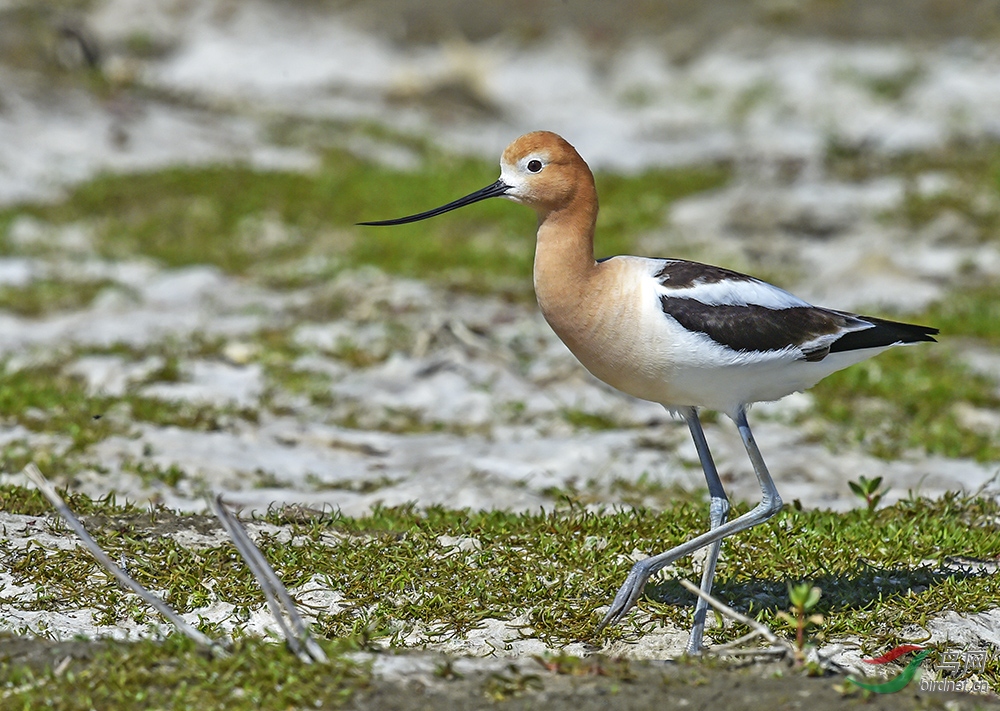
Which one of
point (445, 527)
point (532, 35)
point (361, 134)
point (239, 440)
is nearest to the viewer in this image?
point (445, 527)

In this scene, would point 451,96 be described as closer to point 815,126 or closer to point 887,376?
point 815,126

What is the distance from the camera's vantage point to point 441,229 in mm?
12383

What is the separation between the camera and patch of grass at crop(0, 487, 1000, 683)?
4453mm

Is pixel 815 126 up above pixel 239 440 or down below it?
above

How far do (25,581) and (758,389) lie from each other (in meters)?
2.78

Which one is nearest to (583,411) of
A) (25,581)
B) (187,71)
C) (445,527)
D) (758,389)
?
(445,527)

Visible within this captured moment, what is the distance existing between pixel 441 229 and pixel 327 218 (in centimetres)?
119

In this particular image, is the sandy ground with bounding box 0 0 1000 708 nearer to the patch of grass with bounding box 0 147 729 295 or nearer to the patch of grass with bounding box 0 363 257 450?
the patch of grass with bounding box 0 363 257 450

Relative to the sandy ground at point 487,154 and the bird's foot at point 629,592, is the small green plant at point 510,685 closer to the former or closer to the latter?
the sandy ground at point 487,154

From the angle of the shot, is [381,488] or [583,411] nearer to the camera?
[381,488]

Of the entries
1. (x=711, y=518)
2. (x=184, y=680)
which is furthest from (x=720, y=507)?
(x=184, y=680)

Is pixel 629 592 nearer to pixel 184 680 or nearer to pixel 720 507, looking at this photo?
pixel 720 507

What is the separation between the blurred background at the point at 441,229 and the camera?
6918 millimetres

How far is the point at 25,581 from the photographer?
4453 millimetres
